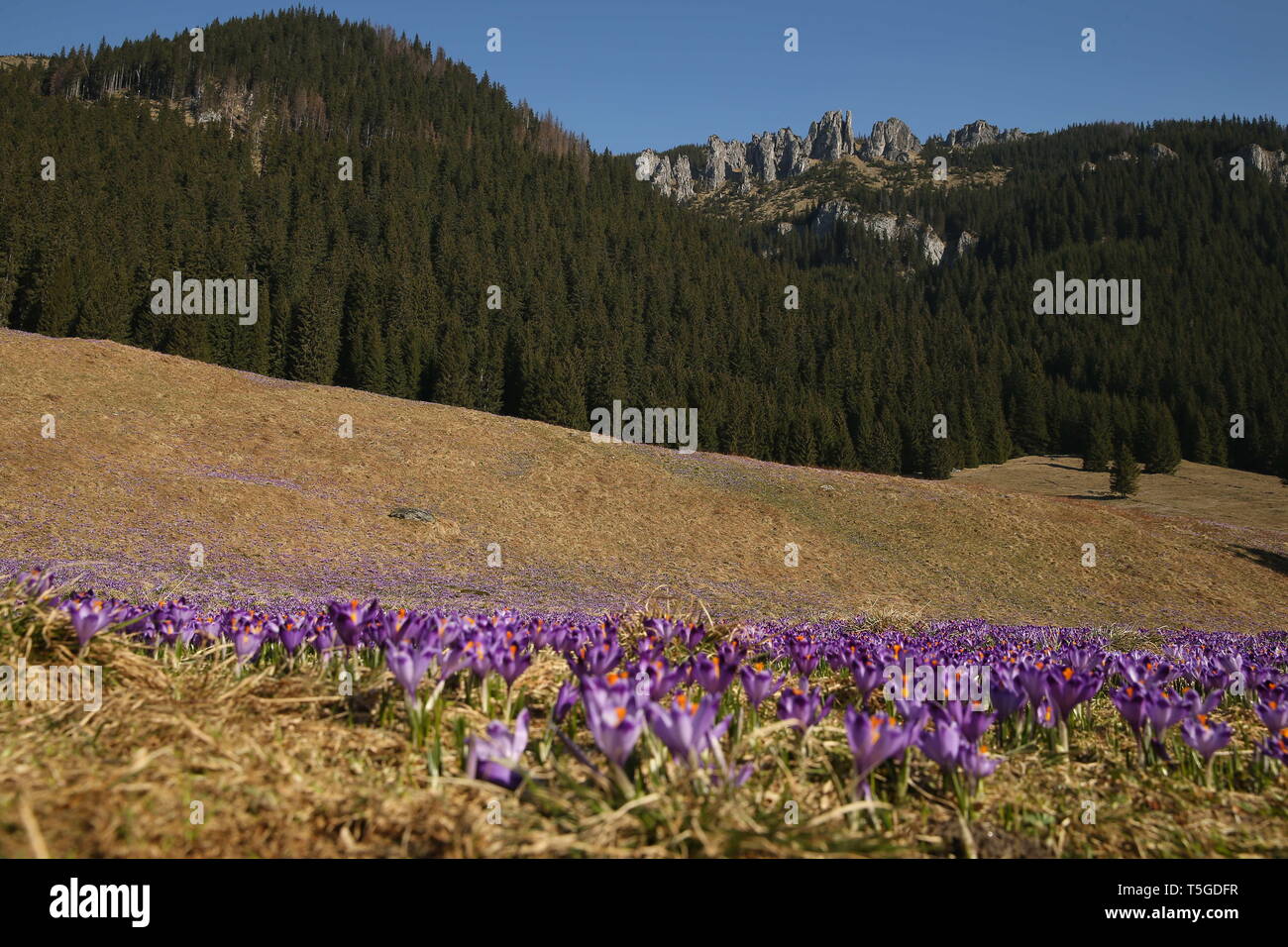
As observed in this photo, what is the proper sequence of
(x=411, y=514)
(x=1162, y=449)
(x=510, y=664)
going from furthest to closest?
(x=1162, y=449)
(x=411, y=514)
(x=510, y=664)

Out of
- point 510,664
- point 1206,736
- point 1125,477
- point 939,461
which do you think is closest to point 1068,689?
point 1206,736

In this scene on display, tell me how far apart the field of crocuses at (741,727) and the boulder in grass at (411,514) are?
18.5 m

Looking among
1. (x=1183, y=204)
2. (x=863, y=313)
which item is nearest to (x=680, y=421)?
(x=863, y=313)

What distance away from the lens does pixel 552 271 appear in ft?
308

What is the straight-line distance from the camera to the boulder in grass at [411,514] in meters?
21.1

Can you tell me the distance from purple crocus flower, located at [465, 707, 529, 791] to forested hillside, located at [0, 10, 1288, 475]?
61.0 metres

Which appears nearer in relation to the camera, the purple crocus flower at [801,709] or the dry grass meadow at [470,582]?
the dry grass meadow at [470,582]

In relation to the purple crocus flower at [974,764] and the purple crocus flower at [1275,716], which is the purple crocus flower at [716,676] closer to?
the purple crocus flower at [974,764]

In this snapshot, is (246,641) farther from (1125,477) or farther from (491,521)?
(1125,477)

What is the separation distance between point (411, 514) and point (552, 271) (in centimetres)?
7834


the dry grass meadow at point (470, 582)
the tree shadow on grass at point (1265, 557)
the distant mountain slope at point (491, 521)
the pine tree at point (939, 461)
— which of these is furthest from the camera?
the pine tree at point (939, 461)

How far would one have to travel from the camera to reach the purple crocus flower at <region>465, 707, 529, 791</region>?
150cm

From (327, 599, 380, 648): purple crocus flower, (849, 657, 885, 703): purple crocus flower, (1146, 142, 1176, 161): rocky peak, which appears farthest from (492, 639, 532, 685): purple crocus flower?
(1146, 142, 1176, 161): rocky peak

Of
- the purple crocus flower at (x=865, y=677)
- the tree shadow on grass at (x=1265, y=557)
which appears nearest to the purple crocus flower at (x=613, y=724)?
the purple crocus flower at (x=865, y=677)
